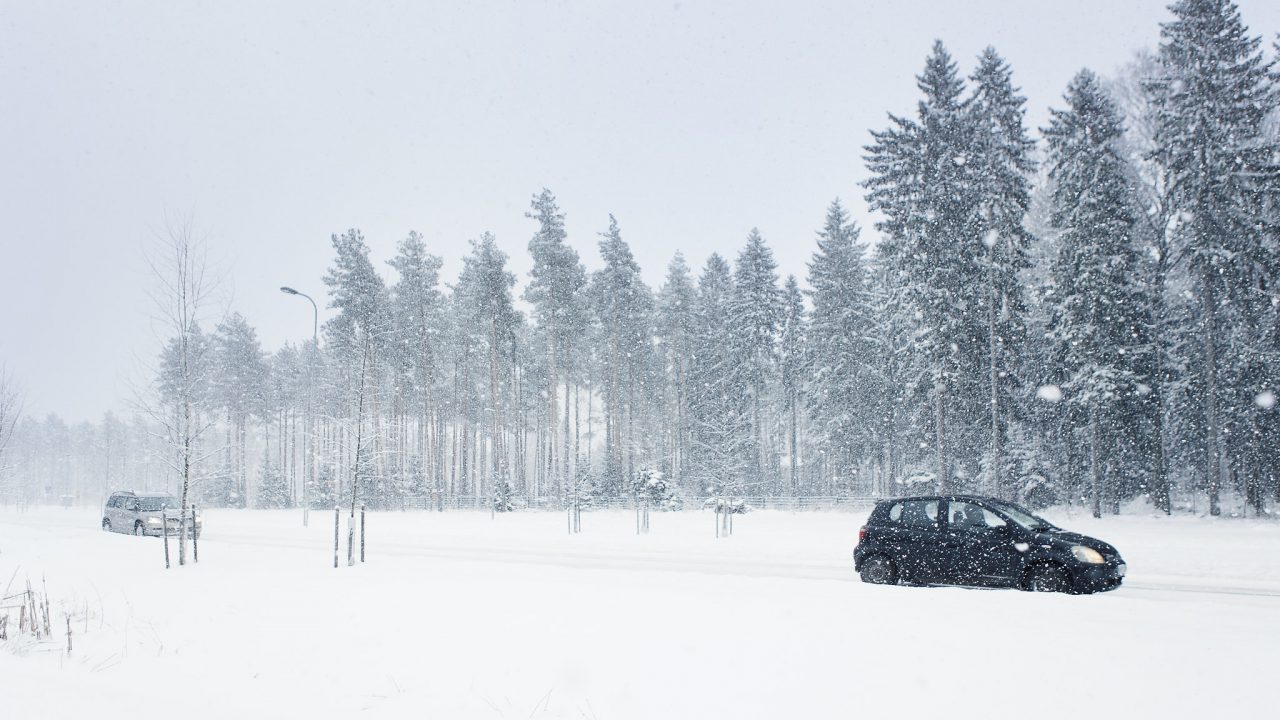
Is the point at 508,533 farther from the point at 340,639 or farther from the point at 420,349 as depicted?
the point at 420,349

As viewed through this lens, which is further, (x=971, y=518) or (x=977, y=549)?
(x=971, y=518)

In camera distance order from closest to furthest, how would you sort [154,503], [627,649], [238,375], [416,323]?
1. [627,649]
2. [154,503]
3. [416,323]
4. [238,375]

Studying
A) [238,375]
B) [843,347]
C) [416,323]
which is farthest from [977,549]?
[238,375]

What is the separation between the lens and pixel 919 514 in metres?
13.2

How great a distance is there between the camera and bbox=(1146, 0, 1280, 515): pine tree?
26.0m

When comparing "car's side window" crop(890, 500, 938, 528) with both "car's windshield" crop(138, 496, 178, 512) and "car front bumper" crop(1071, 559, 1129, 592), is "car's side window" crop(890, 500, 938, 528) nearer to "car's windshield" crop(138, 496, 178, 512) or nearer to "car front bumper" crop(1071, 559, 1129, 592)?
"car front bumper" crop(1071, 559, 1129, 592)

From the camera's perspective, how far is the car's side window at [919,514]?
1295 centimetres

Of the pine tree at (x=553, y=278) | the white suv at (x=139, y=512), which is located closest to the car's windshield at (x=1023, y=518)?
the white suv at (x=139, y=512)

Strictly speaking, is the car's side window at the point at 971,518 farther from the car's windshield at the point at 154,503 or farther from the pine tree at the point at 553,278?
the pine tree at the point at 553,278

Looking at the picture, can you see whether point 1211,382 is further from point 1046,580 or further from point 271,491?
point 271,491

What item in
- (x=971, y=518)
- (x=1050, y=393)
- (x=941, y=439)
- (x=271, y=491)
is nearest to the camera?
(x=971, y=518)

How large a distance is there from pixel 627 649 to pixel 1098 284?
27.4 metres

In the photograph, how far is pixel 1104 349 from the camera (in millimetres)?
28156

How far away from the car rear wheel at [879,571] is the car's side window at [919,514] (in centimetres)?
77
